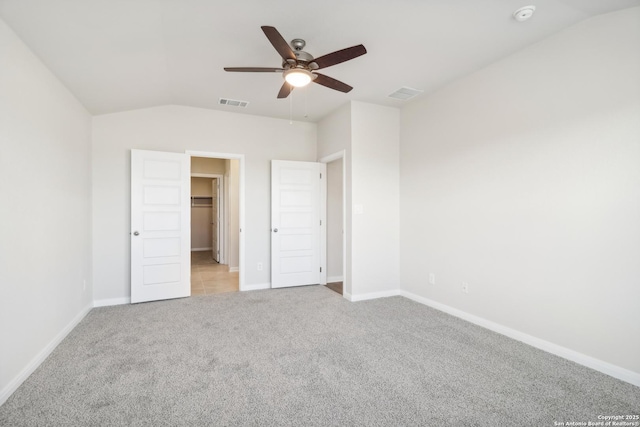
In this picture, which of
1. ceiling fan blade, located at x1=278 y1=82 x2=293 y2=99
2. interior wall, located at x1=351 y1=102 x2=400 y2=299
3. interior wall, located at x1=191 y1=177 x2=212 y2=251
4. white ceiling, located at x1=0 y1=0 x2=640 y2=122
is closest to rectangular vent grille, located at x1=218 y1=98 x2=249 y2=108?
white ceiling, located at x1=0 y1=0 x2=640 y2=122

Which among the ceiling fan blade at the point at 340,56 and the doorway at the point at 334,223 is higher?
the ceiling fan blade at the point at 340,56

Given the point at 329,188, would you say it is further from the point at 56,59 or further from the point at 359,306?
the point at 56,59

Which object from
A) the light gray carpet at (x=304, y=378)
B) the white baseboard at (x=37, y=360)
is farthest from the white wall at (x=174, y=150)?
the light gray carpet at (x=304, y=378)

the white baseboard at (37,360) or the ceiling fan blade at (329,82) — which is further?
the ceiling fan blade at (329,82)

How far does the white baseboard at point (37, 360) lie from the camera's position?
203 cm

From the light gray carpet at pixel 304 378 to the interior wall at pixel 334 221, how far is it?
76.7 inches

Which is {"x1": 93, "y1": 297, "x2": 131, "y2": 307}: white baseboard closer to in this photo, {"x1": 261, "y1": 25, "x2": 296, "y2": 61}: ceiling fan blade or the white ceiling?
the white ceiling

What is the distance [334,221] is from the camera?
5445 millimetres

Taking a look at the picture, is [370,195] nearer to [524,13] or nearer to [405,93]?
[405,93]

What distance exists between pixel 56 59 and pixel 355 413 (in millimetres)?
3643

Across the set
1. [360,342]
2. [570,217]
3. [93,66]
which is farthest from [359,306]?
[93,66]

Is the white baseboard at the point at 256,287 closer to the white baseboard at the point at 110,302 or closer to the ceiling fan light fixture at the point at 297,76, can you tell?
the white baseboard at the point at 110,302

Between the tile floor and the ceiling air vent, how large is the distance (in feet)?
12.3

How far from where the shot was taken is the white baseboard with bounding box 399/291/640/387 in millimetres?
2254
